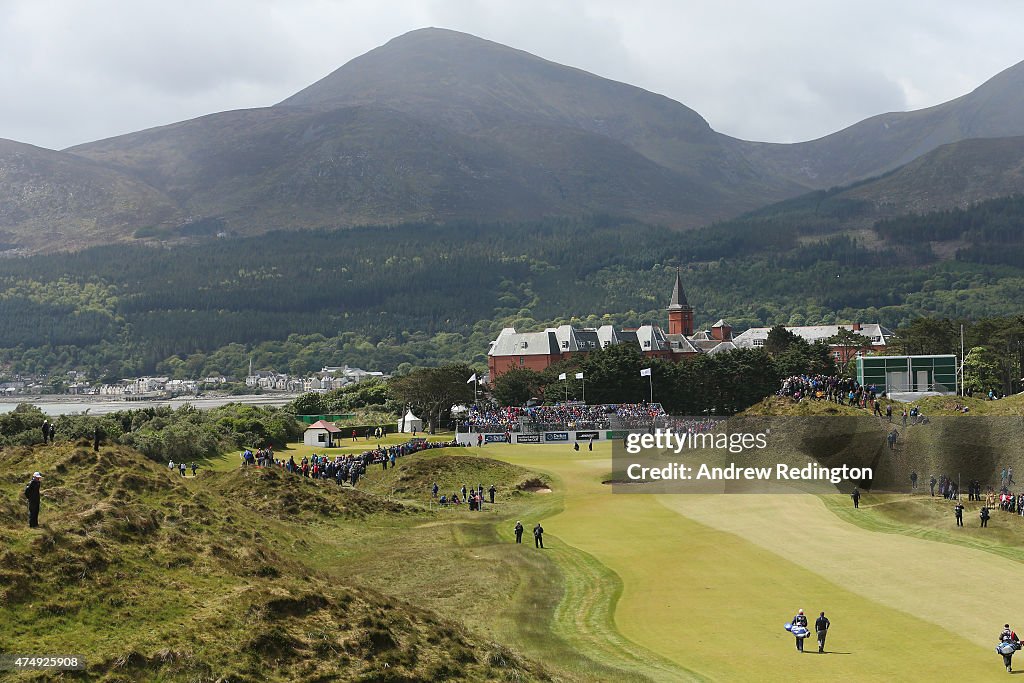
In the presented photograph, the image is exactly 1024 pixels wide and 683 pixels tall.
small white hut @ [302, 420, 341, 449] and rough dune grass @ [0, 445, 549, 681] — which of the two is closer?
rough dune grass @ [0, 445, 549, 681]

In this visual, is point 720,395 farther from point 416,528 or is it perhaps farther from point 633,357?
point 416,528

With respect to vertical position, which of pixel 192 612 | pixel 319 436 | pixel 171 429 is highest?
pixel 171 429

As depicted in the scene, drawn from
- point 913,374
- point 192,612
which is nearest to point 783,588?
point 192,612

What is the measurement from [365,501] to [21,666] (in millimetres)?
38710

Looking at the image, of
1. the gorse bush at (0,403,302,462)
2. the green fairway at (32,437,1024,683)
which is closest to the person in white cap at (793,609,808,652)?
the green fairway at (32,437,1024,683)

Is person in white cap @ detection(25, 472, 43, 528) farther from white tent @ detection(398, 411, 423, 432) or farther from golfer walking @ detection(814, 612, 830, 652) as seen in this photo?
white tent @ detection(398, 411, 423, 432)

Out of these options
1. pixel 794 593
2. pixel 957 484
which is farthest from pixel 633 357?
pixel 794 593

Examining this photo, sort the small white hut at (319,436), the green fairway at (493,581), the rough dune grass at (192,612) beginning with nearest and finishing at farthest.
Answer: the rough dune grass at (192,612) → the green fairway at (493,581) → the small white hut at (319,436)

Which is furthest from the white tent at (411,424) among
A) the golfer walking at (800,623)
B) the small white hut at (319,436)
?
the golfer walking at (800,623)

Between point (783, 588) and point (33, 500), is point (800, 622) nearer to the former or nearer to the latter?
point (783, 588)

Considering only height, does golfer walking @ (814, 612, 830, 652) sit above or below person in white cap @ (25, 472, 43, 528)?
below

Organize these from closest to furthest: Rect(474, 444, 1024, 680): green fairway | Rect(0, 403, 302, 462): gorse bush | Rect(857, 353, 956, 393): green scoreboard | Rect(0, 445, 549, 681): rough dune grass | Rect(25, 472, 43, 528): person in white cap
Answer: Rect(0, 445, 549, 681): rough dune grass < Rect(25, 472, 43, 528): person in white cap < Rect(474, 444, 1024, 680): green fairway < Rect(0, 403, 302, 462): gorse bush < Rect(857, 353, 956, 393): green scoreboard

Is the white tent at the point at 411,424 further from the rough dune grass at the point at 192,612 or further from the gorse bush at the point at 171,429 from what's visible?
the rough dune grass at the point at 192,612

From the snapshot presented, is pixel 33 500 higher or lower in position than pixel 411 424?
higher
